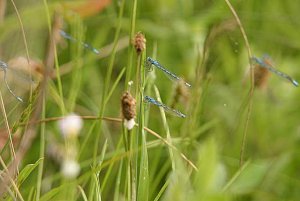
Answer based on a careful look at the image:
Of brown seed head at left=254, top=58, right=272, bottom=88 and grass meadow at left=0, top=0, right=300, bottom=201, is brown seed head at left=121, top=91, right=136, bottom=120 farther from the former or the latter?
brown seed head at left=254, top=58, right=272, bottom=88

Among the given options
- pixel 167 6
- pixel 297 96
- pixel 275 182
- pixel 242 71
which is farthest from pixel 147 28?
pixel 275 182

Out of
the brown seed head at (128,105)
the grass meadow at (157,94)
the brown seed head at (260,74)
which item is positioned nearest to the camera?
the brown seed head at (128,105)

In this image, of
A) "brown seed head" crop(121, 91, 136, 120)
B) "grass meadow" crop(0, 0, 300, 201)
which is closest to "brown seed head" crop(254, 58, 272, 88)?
"grass meadow" crop(0, 0, 300, 201)

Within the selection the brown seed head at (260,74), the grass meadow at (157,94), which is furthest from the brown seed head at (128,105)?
the brown seed head at (260,74)

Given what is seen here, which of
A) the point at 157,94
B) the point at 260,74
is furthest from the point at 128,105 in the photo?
the point at 260,74

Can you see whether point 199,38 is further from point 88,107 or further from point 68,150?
point 68,150

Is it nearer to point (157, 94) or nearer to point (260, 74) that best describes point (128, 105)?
point (157, 94)

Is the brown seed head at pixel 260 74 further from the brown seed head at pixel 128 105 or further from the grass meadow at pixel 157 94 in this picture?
the brown seed head at pixel 128 105
